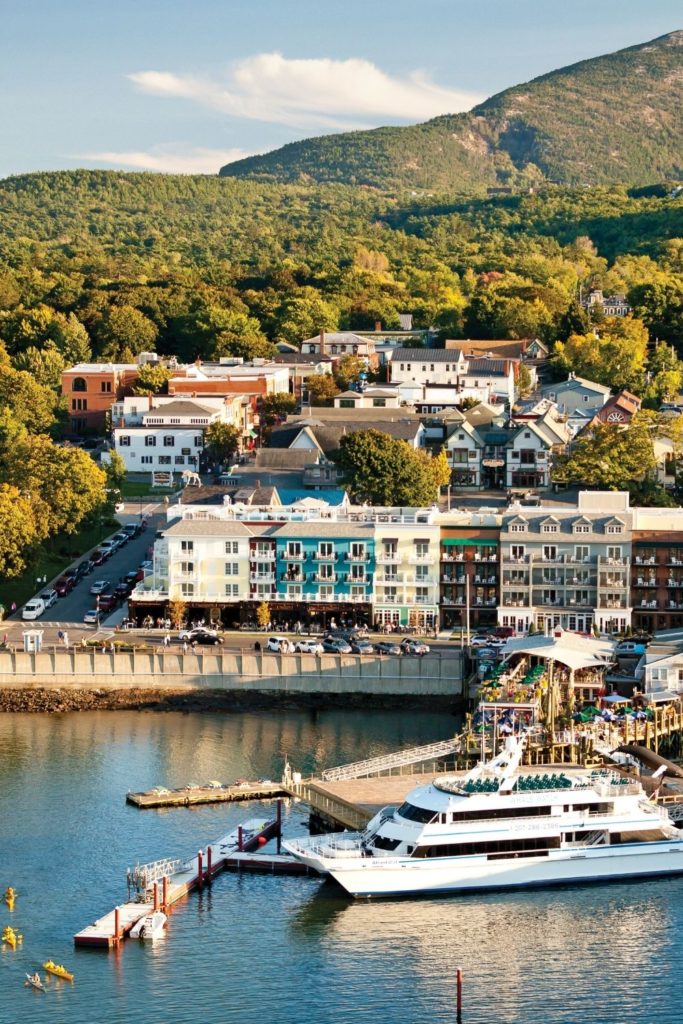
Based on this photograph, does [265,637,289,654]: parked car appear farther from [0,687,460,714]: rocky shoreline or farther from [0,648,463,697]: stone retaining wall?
[0,687,460,714]: rocky shoreline

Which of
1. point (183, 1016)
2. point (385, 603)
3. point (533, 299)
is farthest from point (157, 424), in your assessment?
point (183, 1016)

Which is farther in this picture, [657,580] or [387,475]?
[387,475]

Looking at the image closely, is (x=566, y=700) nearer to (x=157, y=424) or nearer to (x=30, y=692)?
(x=30, y=692)

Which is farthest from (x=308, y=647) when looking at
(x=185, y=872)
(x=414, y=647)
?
(x=185, y=872)

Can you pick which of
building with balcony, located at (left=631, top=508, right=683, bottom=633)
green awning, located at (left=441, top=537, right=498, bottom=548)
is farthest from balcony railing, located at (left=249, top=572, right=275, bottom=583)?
building with balcony, located at (left=631, top=508, right=683, bottom=633)

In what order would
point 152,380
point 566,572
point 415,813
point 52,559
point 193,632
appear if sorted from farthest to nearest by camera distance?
point 152,380
point 52,559
point 566,572
point 193,632
point 415,813

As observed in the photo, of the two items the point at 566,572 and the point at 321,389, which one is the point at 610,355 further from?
the point at 566,572
